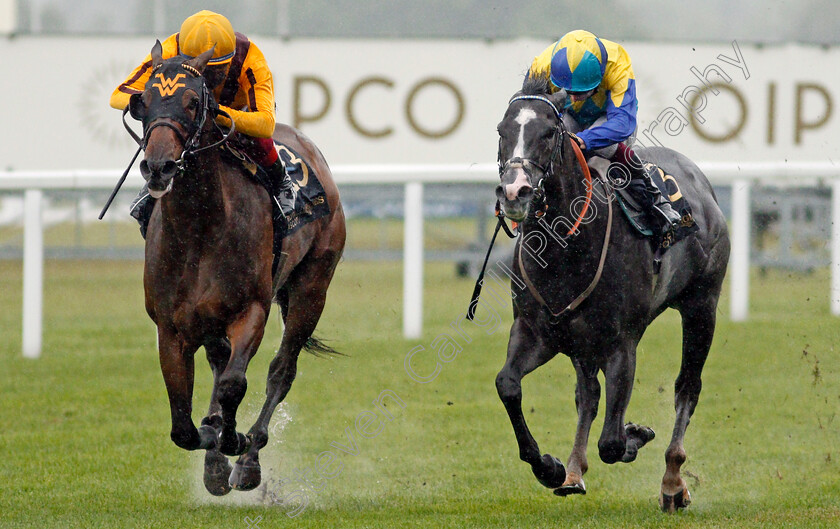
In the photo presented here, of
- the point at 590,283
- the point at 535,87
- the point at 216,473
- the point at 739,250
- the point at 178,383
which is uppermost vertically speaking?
the point at 535,87

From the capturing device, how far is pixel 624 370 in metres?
4.54

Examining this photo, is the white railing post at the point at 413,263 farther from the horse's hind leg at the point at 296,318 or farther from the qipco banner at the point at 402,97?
the qipco banner at the point at 402,97

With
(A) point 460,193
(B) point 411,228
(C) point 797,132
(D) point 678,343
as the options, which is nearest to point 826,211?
(C) point 797,132

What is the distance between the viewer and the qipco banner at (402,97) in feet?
48.2

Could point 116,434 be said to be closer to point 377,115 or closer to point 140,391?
point 140,391

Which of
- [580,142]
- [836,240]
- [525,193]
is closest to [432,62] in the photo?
[836,240]

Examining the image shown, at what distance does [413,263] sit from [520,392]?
5220 millimetres

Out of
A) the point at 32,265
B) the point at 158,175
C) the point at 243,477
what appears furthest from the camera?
the point at 32,265

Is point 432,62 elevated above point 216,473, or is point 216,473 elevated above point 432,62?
point 432,62

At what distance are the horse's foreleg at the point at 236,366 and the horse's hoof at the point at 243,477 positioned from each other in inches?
13.9

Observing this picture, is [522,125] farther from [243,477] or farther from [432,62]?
[432,62]

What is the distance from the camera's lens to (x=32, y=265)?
9.09 metres

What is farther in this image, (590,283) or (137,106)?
(590,283)

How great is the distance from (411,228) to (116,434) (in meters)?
3.69
